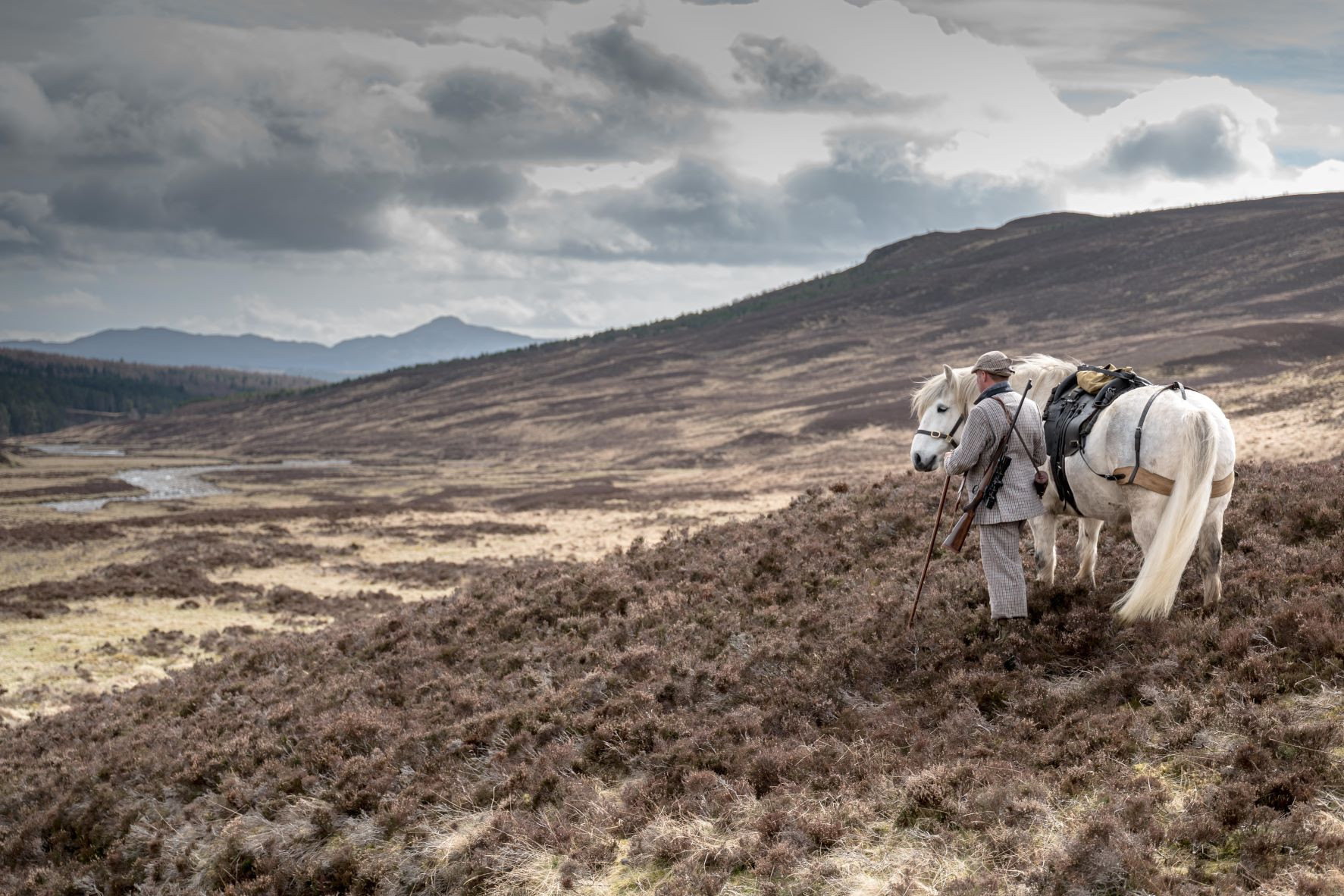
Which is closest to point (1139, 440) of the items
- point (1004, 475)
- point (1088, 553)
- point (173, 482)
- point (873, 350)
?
point (1004, 475)

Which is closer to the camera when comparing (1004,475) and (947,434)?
(1004,475)

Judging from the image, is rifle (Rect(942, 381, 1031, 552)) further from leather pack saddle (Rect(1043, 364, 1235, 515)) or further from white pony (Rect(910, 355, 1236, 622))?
white pony (Rect(910, 355, 1236, 622))

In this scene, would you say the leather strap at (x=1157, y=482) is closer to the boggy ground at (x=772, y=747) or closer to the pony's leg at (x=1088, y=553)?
the boggy ground at (x=772, y=747)

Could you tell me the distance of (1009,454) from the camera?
27.9 feet

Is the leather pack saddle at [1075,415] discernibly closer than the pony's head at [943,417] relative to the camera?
Yes

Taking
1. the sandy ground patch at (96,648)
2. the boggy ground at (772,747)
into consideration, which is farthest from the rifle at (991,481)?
the sandy ground patch at (96,648)

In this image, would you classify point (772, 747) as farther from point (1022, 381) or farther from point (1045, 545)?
point (1022, 381)

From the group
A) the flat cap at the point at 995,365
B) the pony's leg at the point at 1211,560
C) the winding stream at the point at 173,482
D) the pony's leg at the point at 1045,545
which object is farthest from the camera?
the winding stream at the point at 173,482

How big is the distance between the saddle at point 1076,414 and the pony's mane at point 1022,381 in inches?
16.0

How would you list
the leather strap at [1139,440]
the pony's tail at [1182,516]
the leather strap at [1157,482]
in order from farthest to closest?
the leather strap at [1139,440], the leather strap at [1157,482], the pony's tail at [1182,516]

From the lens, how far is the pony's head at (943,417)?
361 inches

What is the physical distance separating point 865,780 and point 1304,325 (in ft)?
300

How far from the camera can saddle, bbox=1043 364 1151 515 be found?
27.6ft

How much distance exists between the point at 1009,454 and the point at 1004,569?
1165mm
